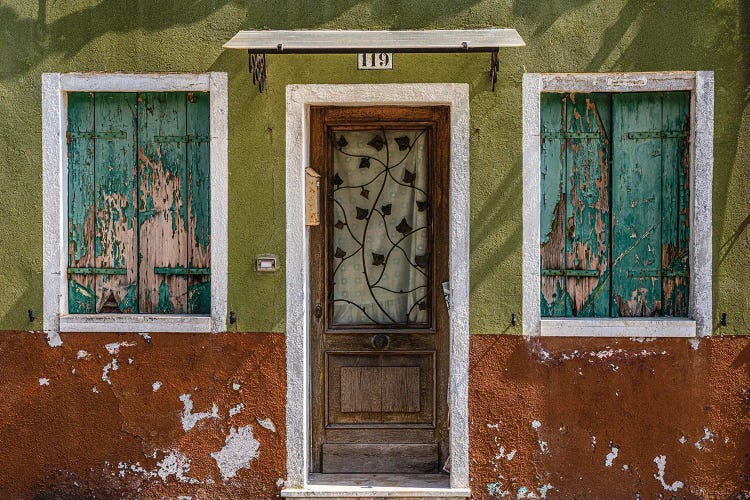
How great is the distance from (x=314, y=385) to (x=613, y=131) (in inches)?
105

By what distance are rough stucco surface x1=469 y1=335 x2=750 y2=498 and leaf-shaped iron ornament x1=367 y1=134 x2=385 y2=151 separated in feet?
4.79

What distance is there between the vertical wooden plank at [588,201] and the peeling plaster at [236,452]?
7.60ft

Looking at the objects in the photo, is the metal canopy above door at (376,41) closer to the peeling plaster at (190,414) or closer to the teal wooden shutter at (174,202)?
the teal wooden shutter at (174,202)

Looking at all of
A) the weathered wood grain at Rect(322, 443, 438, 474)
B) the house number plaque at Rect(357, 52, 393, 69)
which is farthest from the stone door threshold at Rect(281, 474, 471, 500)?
the house number plaque at Rect(357, 52, 393, 69)

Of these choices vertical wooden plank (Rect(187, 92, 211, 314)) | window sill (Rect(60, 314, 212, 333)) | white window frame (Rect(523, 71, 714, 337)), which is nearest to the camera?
white window frame (Rect(523, 71, 714, 337))

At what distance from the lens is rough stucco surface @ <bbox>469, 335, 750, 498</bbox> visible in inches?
187

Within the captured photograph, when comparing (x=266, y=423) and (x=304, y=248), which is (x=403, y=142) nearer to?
(x=304, y=248)

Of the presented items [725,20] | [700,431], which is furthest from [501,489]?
[725,20]

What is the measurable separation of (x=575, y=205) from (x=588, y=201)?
0.09m

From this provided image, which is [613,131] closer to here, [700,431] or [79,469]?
[700,431]

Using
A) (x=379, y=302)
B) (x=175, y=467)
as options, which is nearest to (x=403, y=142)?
(x=379, y=302)

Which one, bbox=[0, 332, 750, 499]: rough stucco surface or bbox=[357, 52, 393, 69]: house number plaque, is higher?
bbox=[357, 52, 393, 69]: house number plaque

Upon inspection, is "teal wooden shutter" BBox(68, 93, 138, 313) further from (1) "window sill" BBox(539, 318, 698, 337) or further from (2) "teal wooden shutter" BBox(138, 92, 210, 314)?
(1) "window sill" BBox(539, 318, 698, 337)

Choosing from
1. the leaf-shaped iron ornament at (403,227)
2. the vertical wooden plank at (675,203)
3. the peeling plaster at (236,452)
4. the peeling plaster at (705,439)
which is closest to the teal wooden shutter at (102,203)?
the peeling plaster at (236,452)
